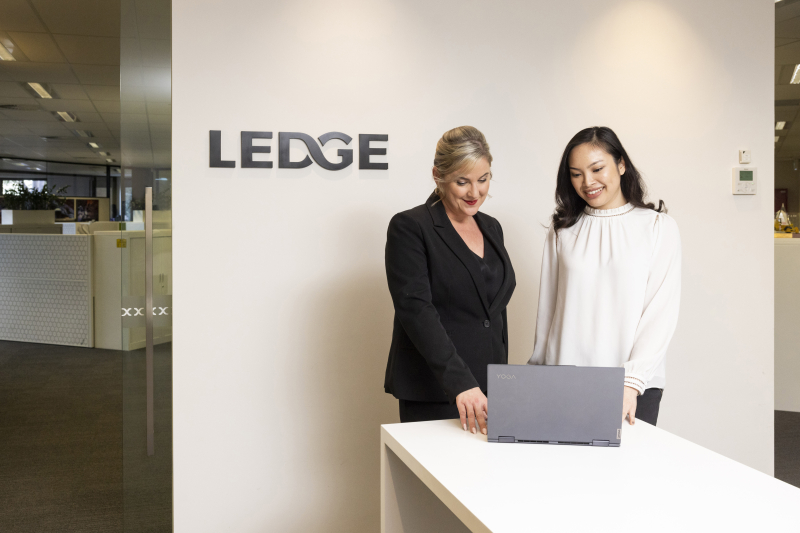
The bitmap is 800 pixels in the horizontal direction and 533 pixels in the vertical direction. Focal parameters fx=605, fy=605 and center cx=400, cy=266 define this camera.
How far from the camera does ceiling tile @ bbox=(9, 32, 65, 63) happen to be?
20.9 feet

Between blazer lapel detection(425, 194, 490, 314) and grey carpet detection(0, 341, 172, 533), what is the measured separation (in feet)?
4.49

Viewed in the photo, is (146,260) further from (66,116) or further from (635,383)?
(66,116)

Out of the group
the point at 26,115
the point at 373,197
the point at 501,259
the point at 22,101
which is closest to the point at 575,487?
the point at 501,259

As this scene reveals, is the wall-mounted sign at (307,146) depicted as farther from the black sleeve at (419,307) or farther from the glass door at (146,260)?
the black sleeve at (419,307)

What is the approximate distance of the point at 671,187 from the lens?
2.96 metres

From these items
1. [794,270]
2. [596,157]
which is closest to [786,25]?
[794,270]

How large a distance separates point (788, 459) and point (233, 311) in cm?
360

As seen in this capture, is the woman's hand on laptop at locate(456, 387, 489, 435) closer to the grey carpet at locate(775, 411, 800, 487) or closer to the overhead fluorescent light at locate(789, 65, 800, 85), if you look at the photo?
the grey carpet at locate(775, 411, 800, 487)

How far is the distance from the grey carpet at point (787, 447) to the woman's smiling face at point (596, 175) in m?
2.54

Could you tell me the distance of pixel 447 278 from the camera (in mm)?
1856

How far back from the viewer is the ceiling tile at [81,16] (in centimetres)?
524

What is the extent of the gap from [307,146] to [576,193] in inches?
47.0

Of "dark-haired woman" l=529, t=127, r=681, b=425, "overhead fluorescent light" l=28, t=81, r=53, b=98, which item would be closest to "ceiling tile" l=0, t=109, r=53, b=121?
"overhead fluorescent light" l=28, t=81, r=53, b=98

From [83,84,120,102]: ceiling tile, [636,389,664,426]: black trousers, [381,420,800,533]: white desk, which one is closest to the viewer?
[381,420,800,533]: white desk
